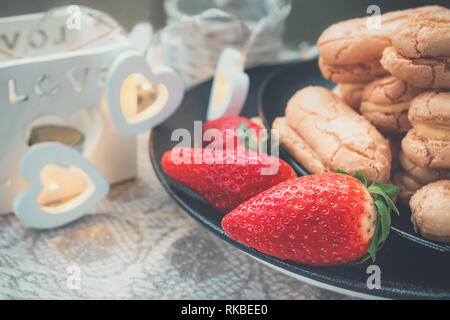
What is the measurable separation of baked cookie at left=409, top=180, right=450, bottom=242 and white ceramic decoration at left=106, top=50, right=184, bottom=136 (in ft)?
1.17

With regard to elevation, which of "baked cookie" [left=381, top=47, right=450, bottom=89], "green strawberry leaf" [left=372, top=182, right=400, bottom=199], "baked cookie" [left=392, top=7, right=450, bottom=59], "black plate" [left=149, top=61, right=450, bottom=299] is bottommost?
"black plate" [left=149, top=61, right=450, bottom=299]

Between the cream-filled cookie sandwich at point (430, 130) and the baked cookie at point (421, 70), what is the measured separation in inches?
0.4

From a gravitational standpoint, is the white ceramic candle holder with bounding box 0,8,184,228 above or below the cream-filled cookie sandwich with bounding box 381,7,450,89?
below

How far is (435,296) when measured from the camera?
44 cm

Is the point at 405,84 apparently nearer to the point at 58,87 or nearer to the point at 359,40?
the point at 359,40

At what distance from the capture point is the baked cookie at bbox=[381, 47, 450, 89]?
1.63 ft

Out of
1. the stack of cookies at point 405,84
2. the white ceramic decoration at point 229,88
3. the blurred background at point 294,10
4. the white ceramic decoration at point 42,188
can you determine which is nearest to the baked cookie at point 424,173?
the stack of cookies at point 405,84

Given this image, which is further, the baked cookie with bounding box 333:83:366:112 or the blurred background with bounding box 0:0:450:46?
the blurred background with bounding box 0:0:450:46

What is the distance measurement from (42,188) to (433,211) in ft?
1.48

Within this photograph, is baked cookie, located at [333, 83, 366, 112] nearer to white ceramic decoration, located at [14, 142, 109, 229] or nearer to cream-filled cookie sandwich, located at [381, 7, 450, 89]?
cream-filled cookie sandwich, located at [381, 7, 450, 89]

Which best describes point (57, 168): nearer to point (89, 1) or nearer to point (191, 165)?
point (191, 165)

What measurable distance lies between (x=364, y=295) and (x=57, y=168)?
418mm

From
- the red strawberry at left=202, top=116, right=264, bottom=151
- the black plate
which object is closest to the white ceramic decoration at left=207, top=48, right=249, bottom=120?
the red strawberry at left=202, top=116, right=264, bottom=151
